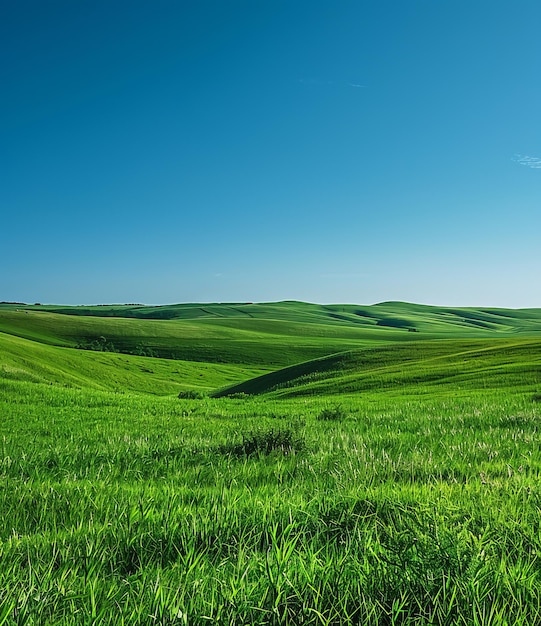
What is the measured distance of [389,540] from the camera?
273 centimetres

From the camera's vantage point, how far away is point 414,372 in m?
41.7

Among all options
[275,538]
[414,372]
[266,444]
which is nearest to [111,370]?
[414,372]

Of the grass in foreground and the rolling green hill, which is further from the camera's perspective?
the rolling green hill

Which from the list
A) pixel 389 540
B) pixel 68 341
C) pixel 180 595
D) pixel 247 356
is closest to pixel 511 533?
pixel 389 540

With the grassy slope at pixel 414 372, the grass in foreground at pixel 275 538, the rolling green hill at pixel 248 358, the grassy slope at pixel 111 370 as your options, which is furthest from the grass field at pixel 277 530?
the grassy slope at pixel 111 370

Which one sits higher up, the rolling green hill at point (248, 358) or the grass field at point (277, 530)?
the grass field at point (277, 530)

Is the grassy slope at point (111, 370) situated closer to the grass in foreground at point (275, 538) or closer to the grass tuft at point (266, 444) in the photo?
the grass tuft at point (266, 444)

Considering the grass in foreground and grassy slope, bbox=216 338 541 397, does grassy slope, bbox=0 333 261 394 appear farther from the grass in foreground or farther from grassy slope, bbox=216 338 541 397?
the grass in foreground

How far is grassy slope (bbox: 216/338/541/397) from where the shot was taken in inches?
1235

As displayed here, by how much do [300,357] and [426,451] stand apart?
128772 mm

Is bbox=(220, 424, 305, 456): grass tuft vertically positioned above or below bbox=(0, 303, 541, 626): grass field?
below

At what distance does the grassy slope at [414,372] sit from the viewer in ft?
103

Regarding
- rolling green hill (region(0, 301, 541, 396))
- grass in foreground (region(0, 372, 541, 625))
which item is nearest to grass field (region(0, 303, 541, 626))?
grass in foreground (region(0, 372, 541, 625))

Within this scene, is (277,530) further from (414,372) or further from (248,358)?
(248,358)
